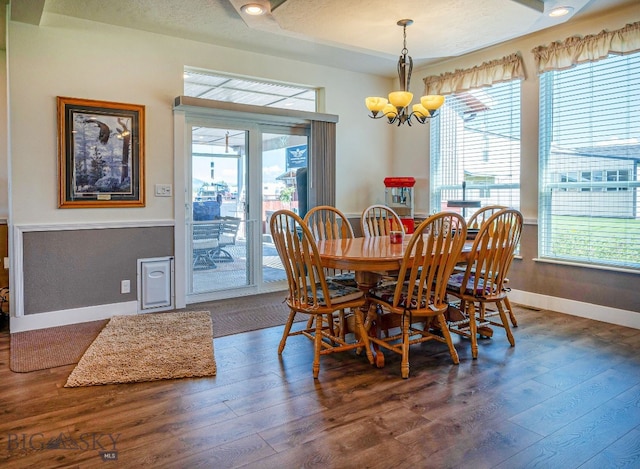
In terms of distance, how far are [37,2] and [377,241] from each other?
2.95 metres

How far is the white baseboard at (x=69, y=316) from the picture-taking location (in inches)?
147

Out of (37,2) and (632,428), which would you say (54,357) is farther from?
(632,428)

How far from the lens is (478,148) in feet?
16.6

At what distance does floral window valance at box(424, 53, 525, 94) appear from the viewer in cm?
456

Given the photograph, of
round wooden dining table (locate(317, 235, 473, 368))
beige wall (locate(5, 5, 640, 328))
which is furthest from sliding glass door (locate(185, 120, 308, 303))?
round wooden dining table (locate(317, 235, 473, 368))

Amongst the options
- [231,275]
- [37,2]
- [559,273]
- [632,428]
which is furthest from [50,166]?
[559,273]

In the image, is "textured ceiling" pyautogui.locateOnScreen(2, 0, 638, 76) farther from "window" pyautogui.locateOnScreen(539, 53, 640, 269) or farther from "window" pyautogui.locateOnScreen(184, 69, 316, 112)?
"window" pyautogui.locateOnScreen(539, 53, 640, 269)

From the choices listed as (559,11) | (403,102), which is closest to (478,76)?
(559,11)

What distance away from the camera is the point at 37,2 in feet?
10.5

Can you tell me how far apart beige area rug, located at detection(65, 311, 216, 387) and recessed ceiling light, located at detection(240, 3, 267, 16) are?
2456mm

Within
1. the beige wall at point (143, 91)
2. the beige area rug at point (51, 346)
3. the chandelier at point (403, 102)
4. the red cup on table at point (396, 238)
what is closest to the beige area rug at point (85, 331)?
the beige area rug at point (51, 346)

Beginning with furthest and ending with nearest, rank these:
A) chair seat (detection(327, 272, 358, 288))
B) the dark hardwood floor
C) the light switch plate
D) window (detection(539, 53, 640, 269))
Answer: the light switch plate → window (detection(539, 53, 640, 269)) → chair seat (detection(327, 272, 358, 288)) → the dark hardwood floor

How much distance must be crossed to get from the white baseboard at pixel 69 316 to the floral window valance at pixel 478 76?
3.99 metres

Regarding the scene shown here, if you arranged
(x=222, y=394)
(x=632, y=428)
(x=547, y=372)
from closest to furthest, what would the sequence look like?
1. (x=632, y=428)
2. (x=222, y=394)
3. (x=547, y=372)
